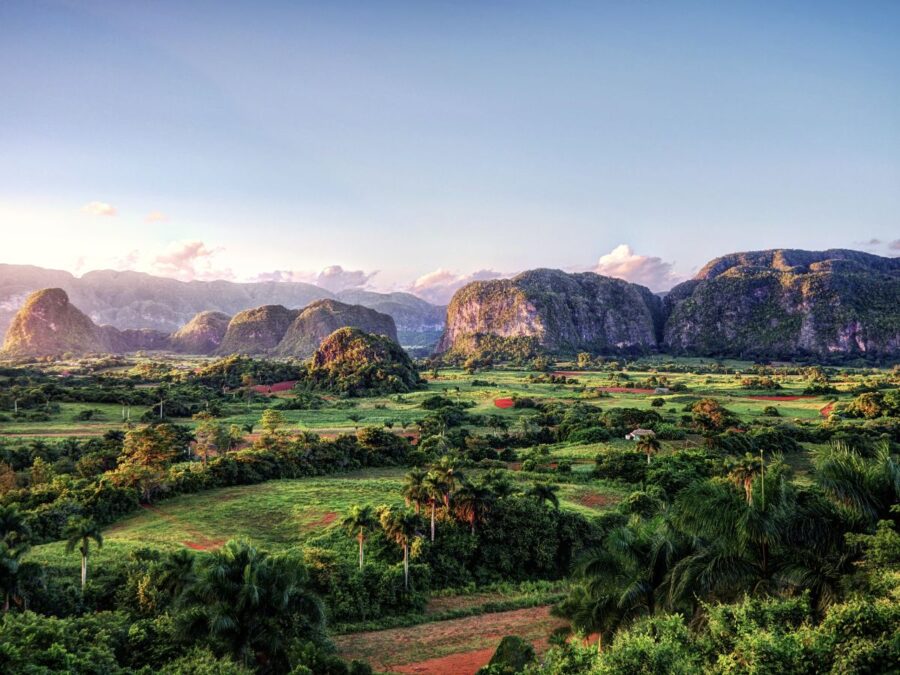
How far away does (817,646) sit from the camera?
32.4ft

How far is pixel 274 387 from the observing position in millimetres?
124438

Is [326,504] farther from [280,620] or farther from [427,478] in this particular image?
[280,620]

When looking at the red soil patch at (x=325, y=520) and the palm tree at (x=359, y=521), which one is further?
the red soil patch at (x=325, y=520)

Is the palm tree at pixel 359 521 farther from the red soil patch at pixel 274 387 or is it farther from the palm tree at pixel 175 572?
the red soil patch at pixel 274 387

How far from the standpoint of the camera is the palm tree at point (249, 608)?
1662 cm

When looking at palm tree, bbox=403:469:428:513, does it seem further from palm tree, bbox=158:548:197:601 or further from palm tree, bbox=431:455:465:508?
palm tree, bbox=158:548:197:601

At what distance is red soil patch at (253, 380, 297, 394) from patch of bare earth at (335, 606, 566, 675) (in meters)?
98.8

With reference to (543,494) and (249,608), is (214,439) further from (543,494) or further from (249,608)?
(249,608)

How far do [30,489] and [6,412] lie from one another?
165 ft

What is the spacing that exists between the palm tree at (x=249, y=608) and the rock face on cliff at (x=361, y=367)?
99.7m

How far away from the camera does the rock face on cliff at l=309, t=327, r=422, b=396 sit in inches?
4724

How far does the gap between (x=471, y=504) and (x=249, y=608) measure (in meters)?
21.1

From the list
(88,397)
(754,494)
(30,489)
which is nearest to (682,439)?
(754,494)

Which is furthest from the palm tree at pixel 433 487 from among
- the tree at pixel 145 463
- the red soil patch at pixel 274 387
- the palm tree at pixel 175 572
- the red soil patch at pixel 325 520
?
the red soil patch at pixel 274 387
